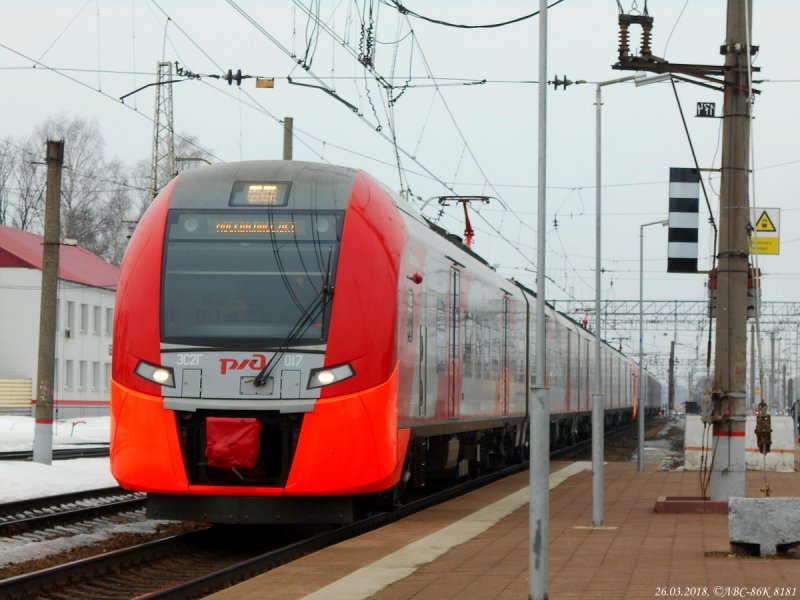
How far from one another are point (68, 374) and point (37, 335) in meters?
2.13

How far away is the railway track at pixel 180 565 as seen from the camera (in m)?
10.5

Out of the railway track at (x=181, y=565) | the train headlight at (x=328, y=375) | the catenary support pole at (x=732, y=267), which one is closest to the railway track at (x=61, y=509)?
the railway track at (x=181, y=565)

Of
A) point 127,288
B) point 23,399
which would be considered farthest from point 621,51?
point 23,399

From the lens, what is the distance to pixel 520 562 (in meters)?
11.4

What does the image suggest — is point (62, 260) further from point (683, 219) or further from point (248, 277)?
point (248, 277)

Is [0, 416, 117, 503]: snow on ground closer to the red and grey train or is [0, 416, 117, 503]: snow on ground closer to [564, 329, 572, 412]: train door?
the red and grey train

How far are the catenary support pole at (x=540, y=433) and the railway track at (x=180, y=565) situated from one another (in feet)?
9.35

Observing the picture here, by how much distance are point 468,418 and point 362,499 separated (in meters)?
4.94

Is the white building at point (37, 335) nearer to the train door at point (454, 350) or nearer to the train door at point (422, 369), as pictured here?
the train door at point (454, 350)

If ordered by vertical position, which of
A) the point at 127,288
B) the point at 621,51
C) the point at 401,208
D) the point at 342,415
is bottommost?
the point at 342,415

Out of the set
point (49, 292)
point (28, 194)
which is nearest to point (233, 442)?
point (49, 292)

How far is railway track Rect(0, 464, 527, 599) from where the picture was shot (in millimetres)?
10531

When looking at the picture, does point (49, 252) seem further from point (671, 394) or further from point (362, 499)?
point (671, 394)

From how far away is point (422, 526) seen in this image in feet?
47.8
